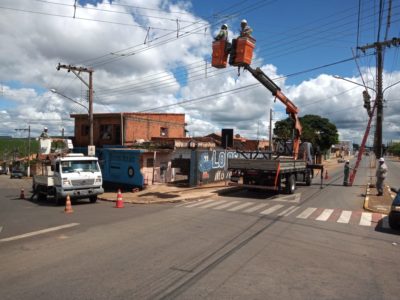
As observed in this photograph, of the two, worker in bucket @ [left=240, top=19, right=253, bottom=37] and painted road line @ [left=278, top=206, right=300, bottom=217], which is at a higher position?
worker in bucket @ [left=240, top=19, right=253, bottom=37]

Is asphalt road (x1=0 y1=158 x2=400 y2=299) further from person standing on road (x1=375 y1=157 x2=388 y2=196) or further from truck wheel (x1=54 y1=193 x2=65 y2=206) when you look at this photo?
person standing on road (x1=375 y1=157 x2=388 y2=196)

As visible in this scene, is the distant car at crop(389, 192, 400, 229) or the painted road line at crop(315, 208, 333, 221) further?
the painted road line at crop(315, 208, 333, 221)

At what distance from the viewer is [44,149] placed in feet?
83.1

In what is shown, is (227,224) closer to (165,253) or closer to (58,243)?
(165,253)

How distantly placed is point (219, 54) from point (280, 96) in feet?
23.7

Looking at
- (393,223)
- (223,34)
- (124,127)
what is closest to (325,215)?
(393,223)

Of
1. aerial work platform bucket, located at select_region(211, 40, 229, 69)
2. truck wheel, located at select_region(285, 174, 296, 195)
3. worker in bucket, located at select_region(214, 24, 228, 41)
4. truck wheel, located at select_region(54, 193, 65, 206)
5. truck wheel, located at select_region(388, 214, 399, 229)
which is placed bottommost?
truck wheel, located at select_region(54, 193, 65, 206)

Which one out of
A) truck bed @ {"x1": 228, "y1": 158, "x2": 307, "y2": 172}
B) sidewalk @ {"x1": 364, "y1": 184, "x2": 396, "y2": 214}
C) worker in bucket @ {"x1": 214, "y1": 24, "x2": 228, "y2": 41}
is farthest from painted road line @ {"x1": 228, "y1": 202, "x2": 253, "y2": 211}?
worker in bucket @ {"x1": 214, "y1": 24, "x2": 228, "y2": 41}

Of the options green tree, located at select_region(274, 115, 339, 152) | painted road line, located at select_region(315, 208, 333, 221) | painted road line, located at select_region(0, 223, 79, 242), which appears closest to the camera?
painted road line, located at select_region(0, 223, 79, 242)

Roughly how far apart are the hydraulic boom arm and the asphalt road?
7.44 metres

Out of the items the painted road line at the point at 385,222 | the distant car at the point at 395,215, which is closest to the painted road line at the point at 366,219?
the painted road line at the point at 385,222

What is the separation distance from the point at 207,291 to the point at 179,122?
41.4 m

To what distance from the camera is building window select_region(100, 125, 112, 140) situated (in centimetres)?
3959

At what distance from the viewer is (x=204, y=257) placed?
7.95m
